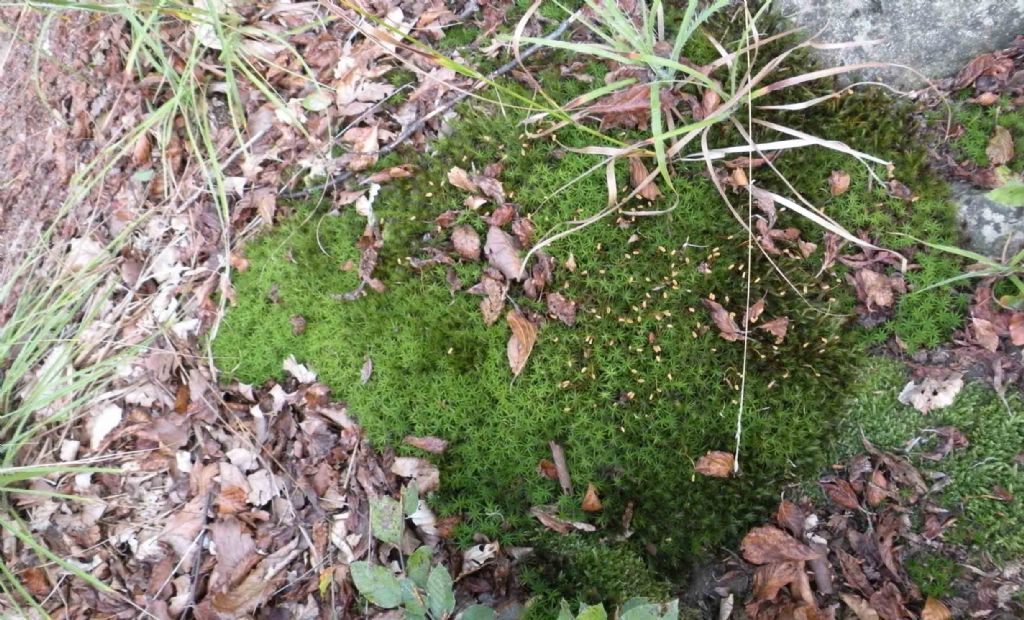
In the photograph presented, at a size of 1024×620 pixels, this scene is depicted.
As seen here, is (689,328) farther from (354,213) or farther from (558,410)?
(354,213)

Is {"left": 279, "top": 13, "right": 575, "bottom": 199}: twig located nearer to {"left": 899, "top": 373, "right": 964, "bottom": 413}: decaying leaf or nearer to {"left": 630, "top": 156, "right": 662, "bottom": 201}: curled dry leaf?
{"left": 630, "top": 156, "right": 662, "bottom": 201}: curled dry leaf

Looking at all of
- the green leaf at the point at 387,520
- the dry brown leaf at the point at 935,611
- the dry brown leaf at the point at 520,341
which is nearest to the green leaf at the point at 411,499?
the green leaf at the point at 387,520

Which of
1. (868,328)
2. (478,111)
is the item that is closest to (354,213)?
Answer: (478,111)

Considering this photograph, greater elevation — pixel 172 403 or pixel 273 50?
pixel 273 50

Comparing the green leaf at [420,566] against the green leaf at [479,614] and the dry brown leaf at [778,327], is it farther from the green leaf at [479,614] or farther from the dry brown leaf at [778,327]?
the dry brown leaf at [778,327]

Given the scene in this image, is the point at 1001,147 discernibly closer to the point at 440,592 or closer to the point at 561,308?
the point at 561,308

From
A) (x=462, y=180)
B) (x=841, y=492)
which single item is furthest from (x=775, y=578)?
(x=462, y=180)

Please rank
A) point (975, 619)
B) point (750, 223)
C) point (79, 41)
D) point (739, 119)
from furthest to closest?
point (79, 41), point (739, 119), point (750, 223), point (975, 619)

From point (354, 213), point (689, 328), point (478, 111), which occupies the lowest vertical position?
point (689, 328)
